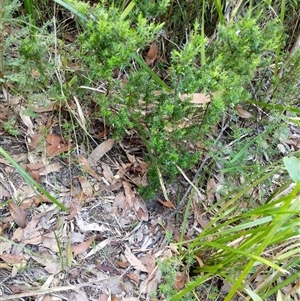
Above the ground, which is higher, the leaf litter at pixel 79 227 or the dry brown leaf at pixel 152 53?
the dry brown leaf at pixel 152 53

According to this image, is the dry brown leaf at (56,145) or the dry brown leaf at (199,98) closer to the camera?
the dry brown leaf at (199,98)

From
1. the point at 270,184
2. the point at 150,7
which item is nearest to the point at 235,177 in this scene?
the point at 270,184

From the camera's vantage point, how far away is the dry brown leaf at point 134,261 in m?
1.58

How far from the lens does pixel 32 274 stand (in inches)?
55.9

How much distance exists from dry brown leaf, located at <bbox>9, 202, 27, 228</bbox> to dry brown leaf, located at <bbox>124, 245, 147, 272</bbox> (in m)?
0.36


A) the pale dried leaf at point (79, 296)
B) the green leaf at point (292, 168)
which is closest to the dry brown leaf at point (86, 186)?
the pale dried leaf at point (79, 296)

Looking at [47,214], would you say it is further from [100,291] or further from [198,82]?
[198,82]

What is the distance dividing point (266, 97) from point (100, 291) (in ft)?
3.62

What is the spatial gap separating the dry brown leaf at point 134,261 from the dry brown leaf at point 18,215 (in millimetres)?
362

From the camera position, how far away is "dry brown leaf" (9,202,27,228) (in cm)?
147

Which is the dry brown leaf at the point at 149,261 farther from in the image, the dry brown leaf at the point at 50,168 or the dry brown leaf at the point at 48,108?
the dry brown leaf at the point at 48,108

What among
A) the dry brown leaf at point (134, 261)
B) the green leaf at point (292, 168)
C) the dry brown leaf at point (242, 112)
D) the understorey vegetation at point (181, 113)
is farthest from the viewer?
the dry brown leaf at point (242, 112)

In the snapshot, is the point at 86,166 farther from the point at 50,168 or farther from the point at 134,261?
the point at 134,261

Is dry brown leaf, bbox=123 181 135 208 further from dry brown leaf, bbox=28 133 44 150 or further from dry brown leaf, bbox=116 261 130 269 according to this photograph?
dry brown leaf, bbox=28 133 44 150
